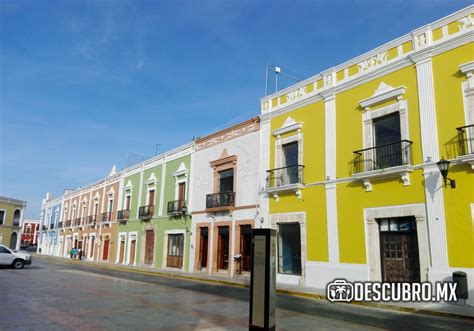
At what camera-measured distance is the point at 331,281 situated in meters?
14.9

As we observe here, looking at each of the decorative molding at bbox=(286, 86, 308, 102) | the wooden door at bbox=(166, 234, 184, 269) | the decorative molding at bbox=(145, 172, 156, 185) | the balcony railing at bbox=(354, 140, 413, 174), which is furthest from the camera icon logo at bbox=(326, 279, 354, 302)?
the decorative molding at bbox=(145, 172, 156, 185)

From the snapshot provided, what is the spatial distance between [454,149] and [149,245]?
22.2 metres

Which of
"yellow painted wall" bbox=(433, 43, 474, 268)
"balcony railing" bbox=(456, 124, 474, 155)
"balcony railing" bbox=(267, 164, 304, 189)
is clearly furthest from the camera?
"balcony railing" bbox=(267, 164, 304, 189)

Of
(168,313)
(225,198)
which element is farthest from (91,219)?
(168,313)

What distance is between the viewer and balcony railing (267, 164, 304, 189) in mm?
17344

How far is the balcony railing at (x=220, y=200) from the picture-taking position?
21016 mm

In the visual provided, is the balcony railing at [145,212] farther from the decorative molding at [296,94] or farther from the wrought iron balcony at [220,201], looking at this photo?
the decorative molding at [296,94]

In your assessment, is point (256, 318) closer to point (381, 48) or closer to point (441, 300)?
point (441, 300)

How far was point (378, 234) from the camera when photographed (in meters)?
13.9

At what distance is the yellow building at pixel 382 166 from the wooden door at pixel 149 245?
12.8 m

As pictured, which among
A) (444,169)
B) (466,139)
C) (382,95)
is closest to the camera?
(444,169)

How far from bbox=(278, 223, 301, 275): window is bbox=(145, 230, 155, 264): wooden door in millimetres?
13106

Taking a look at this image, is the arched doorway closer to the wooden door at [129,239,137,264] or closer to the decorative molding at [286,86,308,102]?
the wooden door at [129,239,137,264]

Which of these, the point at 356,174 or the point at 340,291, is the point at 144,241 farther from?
the point at 356,174
